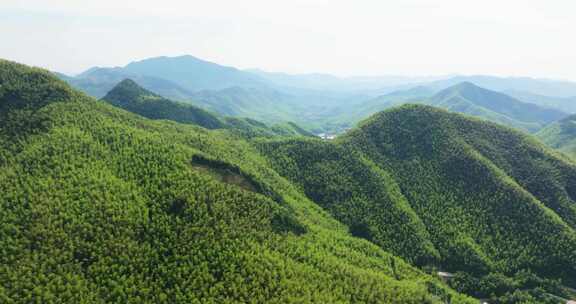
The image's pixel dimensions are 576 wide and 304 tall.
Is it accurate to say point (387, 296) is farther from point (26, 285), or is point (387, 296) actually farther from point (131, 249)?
point (26, 285)

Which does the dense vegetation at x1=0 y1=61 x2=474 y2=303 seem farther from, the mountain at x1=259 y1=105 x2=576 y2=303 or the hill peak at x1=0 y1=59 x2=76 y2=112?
the mountain at x1=259 y1=105 x2=576 y2=303

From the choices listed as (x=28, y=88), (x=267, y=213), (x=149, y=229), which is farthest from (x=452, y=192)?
(x=28, y=88)

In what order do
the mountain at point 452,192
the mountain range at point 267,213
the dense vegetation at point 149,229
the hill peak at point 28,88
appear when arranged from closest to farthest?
the dense vegetation at point 149,229, the mountain range at point 267,213, the mountain at point 452,192, the hill peak at point 28,88

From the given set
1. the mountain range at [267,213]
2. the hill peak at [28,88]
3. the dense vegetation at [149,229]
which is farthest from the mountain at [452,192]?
the hill peak at [28,88]

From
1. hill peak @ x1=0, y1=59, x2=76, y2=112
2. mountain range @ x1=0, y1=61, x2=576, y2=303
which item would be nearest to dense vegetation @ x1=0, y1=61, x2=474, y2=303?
mountain range @ x1=0, y1=61, x2=576, y2=303

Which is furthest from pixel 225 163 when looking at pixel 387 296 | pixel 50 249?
pixel 387 296

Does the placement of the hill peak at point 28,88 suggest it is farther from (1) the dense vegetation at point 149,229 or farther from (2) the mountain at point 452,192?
(2) the mountain at point 452,192
